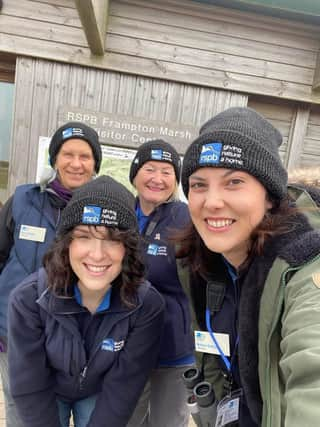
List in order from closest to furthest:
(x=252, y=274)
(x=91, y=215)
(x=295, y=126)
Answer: (x=252, y=274) < (x=91, y=215) < (x=295, y=126)

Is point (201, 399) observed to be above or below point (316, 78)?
below

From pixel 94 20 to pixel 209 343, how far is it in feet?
8.08

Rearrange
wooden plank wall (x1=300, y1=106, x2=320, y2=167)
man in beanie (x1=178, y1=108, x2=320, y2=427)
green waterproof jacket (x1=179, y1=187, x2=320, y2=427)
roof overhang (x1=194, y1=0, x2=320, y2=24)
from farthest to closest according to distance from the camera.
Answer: wooden plank wall (x1=300, y1=106, x2=320, y2=167) → roof overhang (x1=194, y1=0, x2=320, y2=24) → man in beanie (x1=178, y1=108, x2=320, y2=427) → green waterproof jacket (x1=179, y1=187, x2=320, y2=427)

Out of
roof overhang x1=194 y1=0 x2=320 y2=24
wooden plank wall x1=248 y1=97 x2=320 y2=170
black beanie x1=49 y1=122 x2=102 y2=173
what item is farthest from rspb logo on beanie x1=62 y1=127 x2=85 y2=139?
wooden plank wall x1=248 y1=97 x2=320 y2=170

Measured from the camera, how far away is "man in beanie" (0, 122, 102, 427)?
6.40 feet

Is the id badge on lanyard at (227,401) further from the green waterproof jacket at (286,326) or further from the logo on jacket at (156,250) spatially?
the logo on jacket at (156,250)

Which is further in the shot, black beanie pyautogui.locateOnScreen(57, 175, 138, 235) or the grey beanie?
black beanie pyautogui.locateOnScreen(57, 175, 138, 235)

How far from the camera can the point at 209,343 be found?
1.41 metres

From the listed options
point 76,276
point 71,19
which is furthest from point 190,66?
point 76,276

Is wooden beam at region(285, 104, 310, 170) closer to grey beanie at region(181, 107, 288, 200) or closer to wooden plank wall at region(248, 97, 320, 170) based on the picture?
wooden plank wall at region(248, 97, 320, 170)

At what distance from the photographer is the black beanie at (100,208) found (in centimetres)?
156

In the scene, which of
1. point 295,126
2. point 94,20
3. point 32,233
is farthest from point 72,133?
point 295,126

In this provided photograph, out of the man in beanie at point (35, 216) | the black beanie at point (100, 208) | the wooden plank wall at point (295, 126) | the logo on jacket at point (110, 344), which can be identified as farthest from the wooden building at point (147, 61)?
the logo on jacket at point (110, 344)

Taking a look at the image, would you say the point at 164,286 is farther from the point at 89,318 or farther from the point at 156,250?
the point at 89,318
